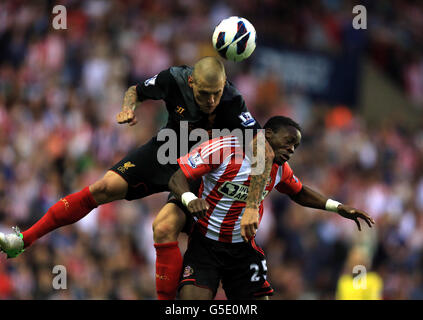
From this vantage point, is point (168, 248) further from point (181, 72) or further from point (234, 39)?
point (234, 39)

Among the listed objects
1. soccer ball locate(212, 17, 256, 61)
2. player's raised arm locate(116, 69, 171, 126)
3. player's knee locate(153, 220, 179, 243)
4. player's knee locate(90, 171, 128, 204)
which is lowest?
player's knee locate(153, 220, 179, 243)

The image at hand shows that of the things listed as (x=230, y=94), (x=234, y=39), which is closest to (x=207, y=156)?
(x=230, y=94)

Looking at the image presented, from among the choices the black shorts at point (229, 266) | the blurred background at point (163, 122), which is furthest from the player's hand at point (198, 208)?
the blurred background at point (163, 122)

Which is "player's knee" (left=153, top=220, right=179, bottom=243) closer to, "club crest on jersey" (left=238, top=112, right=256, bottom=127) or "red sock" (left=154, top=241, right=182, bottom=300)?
"red sock" (left=154, top=241, right=182, bottom=300)

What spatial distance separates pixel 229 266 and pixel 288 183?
99 cm

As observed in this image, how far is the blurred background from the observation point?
11172 mm

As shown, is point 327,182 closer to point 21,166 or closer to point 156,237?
point 21,166

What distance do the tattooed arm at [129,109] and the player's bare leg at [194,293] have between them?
1550mm

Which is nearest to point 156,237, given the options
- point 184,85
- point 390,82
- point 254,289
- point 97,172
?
point 254,289

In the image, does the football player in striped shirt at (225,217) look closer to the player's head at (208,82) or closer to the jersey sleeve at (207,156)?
the jersey sleeve at (207,156)

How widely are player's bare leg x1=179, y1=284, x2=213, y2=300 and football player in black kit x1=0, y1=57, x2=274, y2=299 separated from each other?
308 mm

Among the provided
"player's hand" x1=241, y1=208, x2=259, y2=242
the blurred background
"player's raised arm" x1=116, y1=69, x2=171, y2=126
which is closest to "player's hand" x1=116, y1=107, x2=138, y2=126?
"player's raised arm" x1=116, y1=69, x2=171, y2=126

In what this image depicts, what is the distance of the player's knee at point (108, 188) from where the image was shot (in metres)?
7.20

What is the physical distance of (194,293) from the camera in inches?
252
